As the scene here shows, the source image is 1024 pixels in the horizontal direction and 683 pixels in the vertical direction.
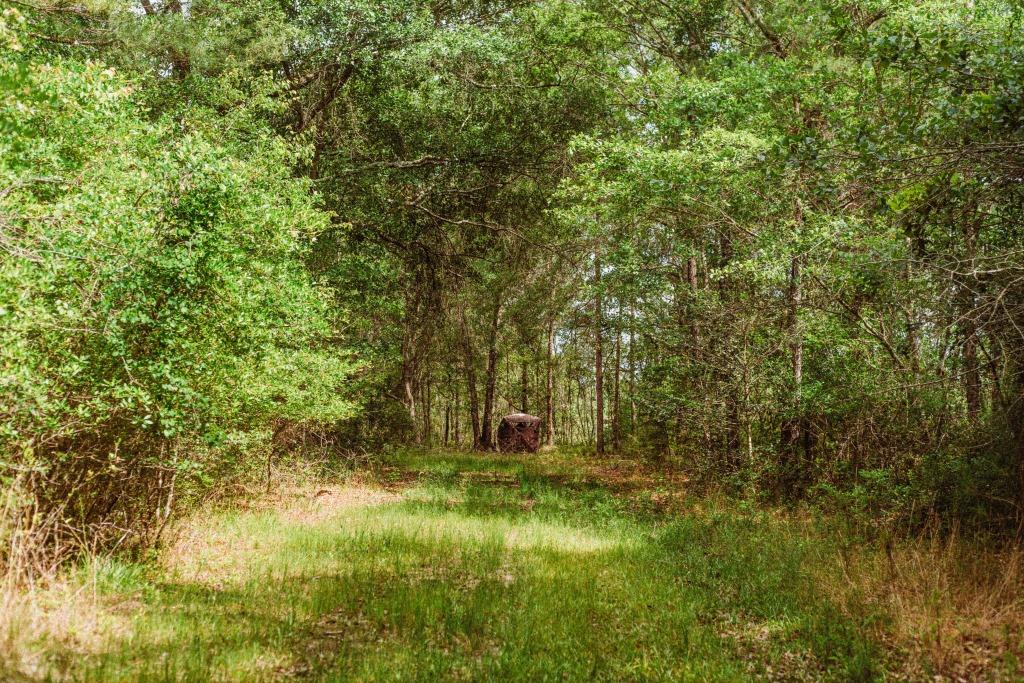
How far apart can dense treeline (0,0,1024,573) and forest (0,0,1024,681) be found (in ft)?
0.26

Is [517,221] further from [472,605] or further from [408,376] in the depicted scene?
[472,605]

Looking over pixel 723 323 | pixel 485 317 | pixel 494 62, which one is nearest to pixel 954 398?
pixel 723 323

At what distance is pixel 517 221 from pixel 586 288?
398 cm

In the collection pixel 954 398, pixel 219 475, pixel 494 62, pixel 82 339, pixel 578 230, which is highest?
pixel 494 62

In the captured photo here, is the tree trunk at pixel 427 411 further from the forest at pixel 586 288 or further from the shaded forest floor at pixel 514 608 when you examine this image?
the shaded forest floor at pixel 514 608

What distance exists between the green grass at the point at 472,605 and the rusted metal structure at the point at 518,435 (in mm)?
15169

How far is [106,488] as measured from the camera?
6.32 m

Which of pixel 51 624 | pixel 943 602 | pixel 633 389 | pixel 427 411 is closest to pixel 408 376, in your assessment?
pixel 427 411

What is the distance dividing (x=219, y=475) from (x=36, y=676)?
508 cm

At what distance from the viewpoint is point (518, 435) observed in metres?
25.7

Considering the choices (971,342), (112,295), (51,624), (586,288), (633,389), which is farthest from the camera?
(633,389)

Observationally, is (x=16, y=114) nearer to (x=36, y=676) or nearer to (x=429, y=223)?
(x=36, y=676)

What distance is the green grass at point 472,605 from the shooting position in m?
4.87

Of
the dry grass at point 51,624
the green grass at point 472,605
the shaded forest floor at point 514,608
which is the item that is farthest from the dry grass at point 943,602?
the dry grass at point 51,624
